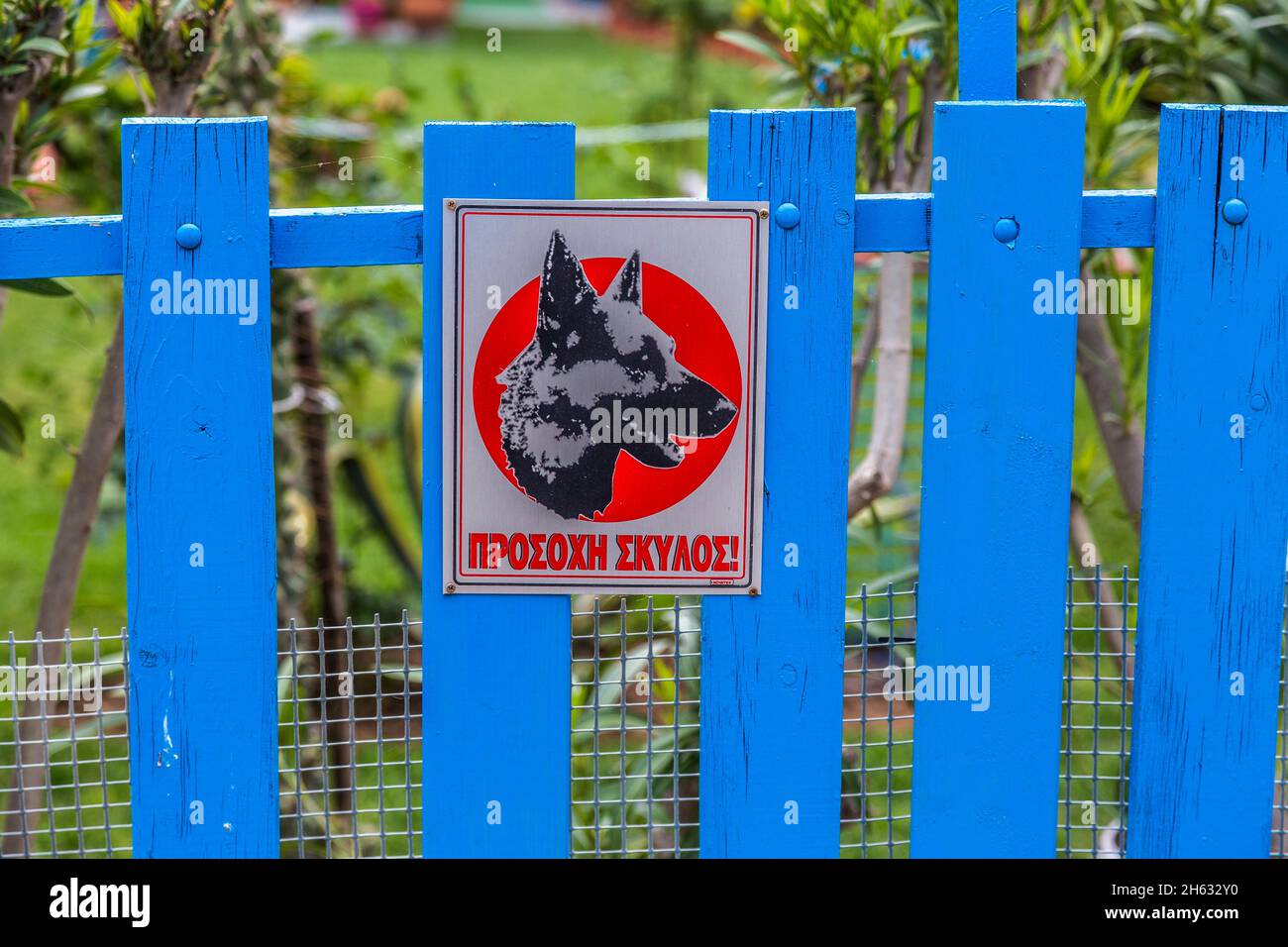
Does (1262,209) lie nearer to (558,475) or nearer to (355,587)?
(558,475)

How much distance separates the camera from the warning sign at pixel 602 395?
1.78 m

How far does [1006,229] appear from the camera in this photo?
181 centimetres

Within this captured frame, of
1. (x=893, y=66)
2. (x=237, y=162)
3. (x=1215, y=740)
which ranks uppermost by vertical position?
(x=893, y=66)

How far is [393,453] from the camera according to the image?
21.4 feet

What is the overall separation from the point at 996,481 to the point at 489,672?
0.72m

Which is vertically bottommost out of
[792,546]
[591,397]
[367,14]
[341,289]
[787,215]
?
[792,546]

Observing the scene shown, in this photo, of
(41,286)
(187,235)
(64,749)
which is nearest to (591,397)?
(187,235)

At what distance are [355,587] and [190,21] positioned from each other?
9.39ft

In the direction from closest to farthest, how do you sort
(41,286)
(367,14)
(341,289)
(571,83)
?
1. (41,286)
2. (341,289)
3. (571,83)
4. (367,14)

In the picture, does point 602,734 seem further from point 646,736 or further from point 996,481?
→ point 996,481

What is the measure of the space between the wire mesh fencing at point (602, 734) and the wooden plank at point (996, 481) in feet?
0.18

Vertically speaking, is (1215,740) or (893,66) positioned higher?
(893,66)

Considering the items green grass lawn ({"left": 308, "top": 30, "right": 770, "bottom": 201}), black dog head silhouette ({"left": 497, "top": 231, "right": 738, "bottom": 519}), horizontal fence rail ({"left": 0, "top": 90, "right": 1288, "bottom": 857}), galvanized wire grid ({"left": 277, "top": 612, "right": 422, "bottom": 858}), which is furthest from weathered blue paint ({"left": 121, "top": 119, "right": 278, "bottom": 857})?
green grass lawn ({"left": 308, "top": 30, "right": 770, "bottom": 201})
